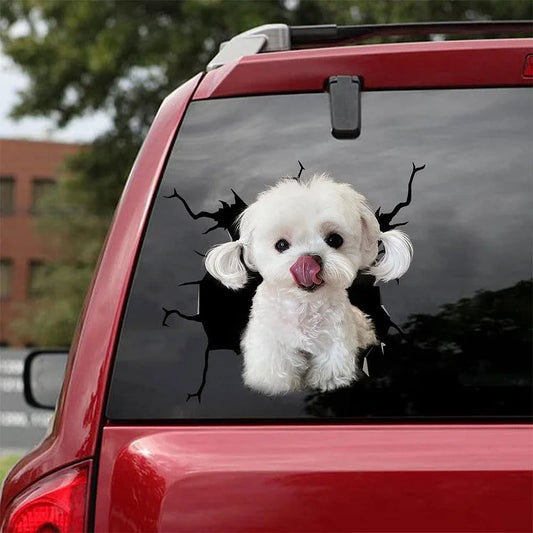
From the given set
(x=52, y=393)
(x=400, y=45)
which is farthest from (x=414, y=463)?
(x=52, y=393)

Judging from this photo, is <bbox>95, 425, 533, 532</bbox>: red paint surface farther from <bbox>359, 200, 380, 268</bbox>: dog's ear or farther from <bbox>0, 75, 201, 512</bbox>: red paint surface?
<bbox>359, 200, 380, 268</bbox>: dog's ear

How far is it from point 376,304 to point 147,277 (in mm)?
459

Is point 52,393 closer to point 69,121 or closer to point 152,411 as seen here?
point 152,411

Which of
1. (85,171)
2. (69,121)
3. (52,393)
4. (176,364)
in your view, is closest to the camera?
(176,364)

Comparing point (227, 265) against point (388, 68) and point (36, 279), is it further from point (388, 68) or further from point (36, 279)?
point (36, 279)

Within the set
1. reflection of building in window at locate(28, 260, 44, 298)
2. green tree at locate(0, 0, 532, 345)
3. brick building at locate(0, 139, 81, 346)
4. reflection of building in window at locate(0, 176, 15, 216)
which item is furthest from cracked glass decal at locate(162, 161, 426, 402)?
reflection of building in window at locate(0, 176, 15, 216)

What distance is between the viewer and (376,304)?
1.96 m

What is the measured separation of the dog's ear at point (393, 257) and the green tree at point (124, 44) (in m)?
11.1

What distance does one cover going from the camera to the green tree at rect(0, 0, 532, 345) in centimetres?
1353

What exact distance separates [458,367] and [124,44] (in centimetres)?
1464

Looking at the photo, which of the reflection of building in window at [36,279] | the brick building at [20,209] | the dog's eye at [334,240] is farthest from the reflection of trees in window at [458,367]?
the brick building at [20,209]

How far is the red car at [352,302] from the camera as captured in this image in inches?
71.4

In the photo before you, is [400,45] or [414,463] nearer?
[414,463]

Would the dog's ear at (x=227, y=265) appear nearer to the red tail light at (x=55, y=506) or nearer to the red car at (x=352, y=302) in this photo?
the red car at (x=352, y=302)
